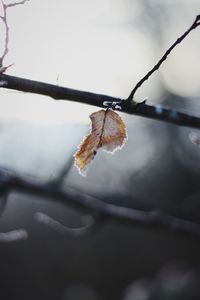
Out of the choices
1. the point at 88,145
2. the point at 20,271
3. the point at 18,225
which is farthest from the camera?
the point at 18,225

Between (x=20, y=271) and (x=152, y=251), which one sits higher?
(x=152, y=251)

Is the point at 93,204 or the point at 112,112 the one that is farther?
the point at 93,204

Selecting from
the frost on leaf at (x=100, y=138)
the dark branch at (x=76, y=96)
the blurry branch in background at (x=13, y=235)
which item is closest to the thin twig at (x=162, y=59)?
the dark branch at (x=76, y=96)

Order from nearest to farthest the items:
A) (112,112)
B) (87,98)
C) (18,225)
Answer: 1. (87,98)
2. (112,112)
3. (18,225)

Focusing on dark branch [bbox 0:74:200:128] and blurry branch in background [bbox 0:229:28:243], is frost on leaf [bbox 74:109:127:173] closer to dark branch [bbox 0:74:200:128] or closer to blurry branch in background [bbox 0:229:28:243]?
dark branch [bbox 0:74:200:128]

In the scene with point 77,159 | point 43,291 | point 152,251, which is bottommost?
point 43,291

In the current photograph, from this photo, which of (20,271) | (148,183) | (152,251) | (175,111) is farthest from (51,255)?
(175,111)

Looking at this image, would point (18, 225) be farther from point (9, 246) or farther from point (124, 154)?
point (124, 154)
